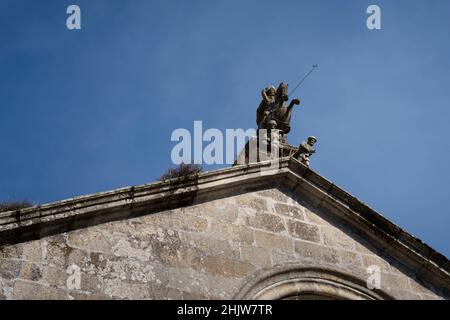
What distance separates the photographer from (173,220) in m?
8.70

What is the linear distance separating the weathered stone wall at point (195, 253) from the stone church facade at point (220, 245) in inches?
0.6

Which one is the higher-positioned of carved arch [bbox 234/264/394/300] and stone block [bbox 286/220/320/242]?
stone block [bbox 286/220/320/242]

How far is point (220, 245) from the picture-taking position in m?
8.70

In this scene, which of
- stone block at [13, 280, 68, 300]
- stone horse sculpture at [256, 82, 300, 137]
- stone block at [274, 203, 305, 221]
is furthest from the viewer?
stone horse sculpture at [256, 82, 300, 137]

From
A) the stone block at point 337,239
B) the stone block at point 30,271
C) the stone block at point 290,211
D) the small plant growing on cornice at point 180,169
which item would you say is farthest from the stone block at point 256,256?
the small plant growing on cornice at point 180,169

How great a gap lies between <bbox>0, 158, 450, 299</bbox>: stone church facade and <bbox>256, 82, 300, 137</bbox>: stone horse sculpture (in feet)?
3.54

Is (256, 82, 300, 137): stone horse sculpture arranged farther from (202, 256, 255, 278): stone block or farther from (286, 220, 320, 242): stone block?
(202, 256, 255, 278): stone block

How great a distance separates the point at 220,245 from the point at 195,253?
0.39m

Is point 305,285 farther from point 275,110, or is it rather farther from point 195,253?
point 275,110

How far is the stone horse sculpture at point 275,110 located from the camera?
1108 cm

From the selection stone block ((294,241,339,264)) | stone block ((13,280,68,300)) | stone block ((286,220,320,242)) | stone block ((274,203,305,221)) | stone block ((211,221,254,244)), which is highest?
stone block ((274,203,305,221))

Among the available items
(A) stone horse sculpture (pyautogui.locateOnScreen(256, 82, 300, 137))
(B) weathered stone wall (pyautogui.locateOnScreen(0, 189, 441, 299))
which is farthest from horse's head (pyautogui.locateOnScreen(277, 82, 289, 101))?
(B) weathered stone wall (pyautogui.locateOnScreen(0, 189, 441, 299))

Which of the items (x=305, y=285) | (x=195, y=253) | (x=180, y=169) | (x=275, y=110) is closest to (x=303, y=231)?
(x=305, y=285)

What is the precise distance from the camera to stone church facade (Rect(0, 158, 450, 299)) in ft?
25.4
